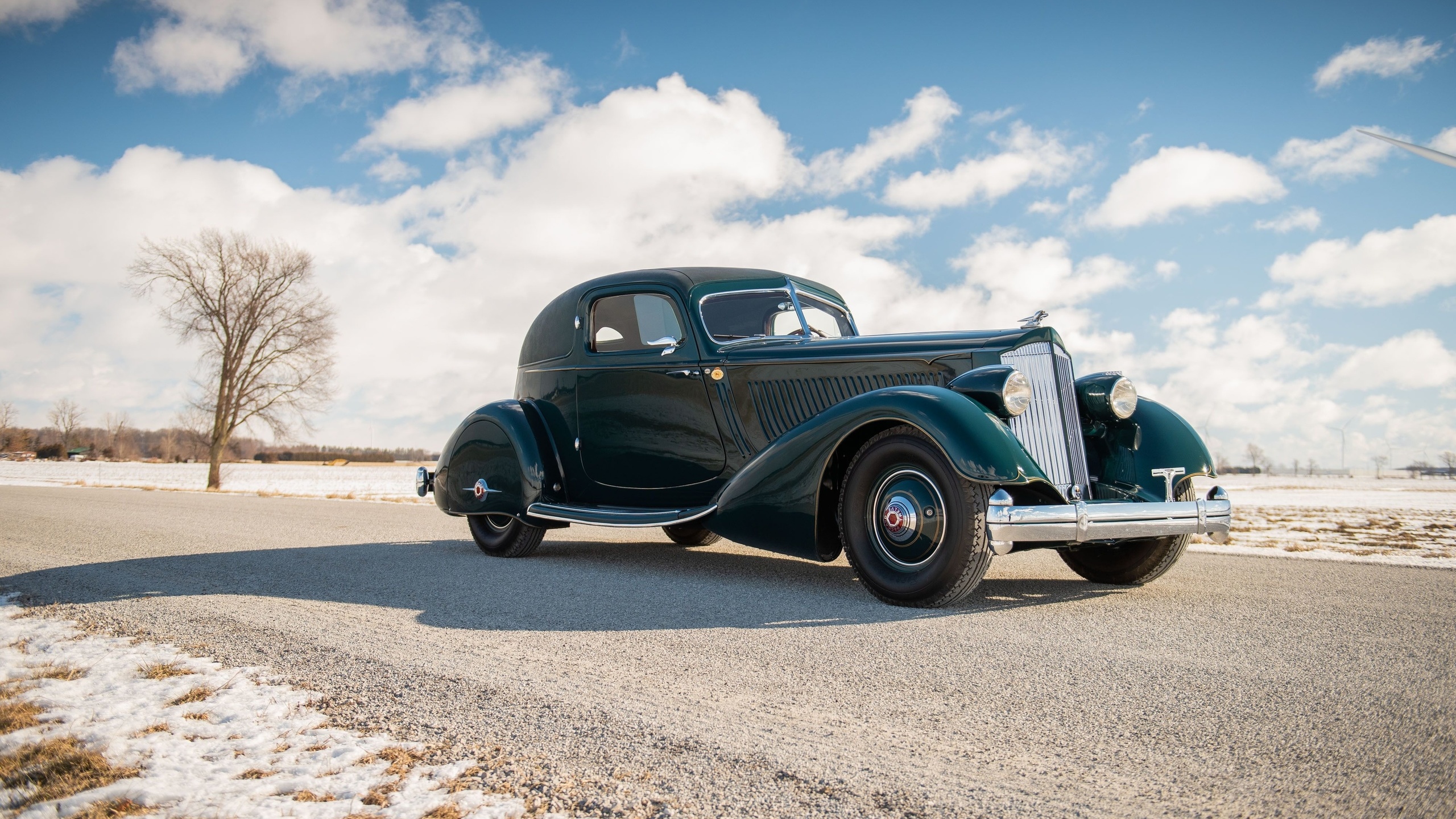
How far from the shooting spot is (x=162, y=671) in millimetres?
2863


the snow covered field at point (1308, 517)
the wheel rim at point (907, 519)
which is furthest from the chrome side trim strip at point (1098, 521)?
the snow covered field at point (1308, 517)

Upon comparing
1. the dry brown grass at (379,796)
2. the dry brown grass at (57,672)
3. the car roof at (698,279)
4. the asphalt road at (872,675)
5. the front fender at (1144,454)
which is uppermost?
the car roof at (698,279)

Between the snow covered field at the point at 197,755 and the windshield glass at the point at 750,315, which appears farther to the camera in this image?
the windshield glass at the point at 750,315

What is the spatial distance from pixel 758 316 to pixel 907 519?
96.3 inches

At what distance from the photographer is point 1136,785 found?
1.84 metres

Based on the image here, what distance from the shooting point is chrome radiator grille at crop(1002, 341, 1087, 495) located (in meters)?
4.39

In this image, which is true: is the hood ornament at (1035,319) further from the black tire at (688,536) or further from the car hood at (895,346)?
the black tire at (688,536)

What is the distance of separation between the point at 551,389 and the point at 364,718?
14.0 feet

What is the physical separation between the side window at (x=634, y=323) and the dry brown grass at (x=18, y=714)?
151 inches

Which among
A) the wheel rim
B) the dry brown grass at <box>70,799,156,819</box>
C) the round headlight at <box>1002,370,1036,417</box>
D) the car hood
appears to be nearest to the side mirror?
the car hood

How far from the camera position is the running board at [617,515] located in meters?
4.95

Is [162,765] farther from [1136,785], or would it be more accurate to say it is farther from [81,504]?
[81,504]

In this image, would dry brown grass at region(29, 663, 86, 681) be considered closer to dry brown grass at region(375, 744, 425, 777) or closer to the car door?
dry brown grass at region(375, 744, 425, 777)

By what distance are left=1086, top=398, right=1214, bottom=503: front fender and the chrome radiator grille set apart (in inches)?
12.0
